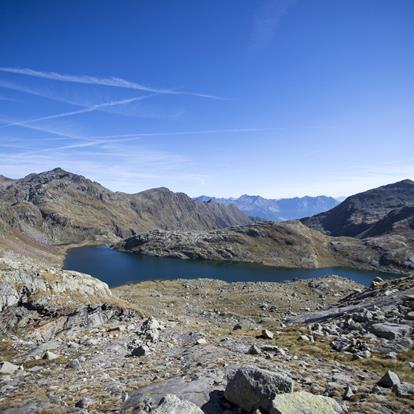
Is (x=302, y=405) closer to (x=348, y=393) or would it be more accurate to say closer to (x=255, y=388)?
(x=255, y=388)

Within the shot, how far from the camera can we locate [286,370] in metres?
13.4

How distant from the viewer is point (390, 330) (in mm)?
18375

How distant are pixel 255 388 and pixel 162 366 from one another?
24.1 feet

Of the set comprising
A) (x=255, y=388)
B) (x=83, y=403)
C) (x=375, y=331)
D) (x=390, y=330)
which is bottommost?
(x=375, y=331)

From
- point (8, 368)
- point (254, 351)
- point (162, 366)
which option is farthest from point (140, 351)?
point (8, 368)

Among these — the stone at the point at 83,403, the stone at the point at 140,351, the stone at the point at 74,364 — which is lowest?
the stone at the point at 140,351

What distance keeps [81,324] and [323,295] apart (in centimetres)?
7736

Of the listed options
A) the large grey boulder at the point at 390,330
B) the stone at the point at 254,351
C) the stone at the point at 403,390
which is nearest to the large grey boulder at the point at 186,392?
the stone at the point at 254,351

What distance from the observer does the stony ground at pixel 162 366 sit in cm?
1100

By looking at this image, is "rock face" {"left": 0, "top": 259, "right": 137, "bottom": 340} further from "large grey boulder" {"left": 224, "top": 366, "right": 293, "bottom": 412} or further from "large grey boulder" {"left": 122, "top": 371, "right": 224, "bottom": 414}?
"large grey boulder" {"left": 224, "top": 366, "right": 293, "bottom": 412}

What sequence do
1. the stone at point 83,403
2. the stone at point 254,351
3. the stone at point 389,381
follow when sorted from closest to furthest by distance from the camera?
the stone at point 83,403, the stone at point 389,381, the stone at point 254,351

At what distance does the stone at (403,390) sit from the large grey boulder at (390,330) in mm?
7188

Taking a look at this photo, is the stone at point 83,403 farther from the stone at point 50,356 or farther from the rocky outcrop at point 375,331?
the rocky outcrop at point 375,331

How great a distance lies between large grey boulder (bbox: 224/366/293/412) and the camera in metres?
9.45
